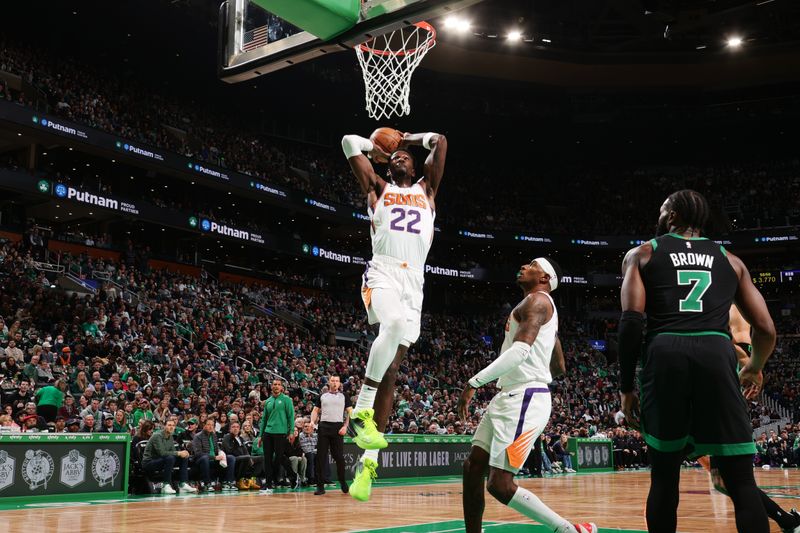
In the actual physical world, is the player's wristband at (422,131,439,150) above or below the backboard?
below

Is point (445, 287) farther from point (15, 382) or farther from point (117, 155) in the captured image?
point (15, 382)

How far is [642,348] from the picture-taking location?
164 inches

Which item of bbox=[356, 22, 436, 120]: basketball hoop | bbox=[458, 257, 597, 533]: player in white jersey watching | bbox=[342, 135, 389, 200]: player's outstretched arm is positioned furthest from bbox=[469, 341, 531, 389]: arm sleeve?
bbox=[356, 22, 436, 120]: basketball hoop

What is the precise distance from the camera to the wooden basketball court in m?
7.55

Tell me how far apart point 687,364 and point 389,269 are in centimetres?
204

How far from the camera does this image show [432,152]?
5.44 m

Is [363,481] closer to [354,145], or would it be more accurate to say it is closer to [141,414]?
[354,145]

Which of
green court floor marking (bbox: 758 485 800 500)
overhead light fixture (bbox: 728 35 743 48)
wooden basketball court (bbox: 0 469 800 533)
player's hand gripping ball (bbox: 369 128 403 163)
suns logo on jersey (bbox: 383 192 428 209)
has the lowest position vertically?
green court floor marking (bbox: 758 485 800 500)

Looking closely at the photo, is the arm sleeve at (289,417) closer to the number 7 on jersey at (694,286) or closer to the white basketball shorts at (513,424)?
the white basketball shorts at (513,424)

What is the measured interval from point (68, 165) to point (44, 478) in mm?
21172

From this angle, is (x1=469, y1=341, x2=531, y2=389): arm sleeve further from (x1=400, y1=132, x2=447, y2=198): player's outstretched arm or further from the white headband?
(x1=400, y1=132, x2=447, y2=198): player's outstretched arm

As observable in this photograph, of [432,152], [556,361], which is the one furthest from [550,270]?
[432,152]

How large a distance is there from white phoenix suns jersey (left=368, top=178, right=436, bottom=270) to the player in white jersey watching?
2.94 feet

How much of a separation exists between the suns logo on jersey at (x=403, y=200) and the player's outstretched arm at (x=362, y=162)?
0.10m
